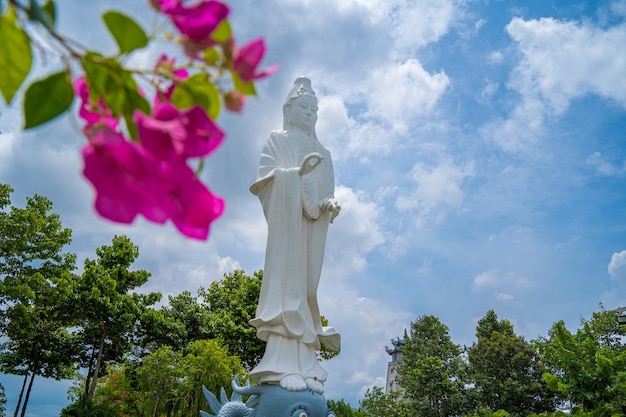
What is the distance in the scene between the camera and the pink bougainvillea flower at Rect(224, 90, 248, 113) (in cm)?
71

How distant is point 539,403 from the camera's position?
62.1 ft

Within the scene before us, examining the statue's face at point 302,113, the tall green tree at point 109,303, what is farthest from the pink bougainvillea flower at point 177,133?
the tall green tree at point 109,303

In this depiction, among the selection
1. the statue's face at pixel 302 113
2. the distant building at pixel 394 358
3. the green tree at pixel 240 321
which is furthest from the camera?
the distant building at pixel 394 358

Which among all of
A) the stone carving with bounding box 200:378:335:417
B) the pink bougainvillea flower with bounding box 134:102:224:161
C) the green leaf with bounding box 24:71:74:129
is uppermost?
the stone carving with bounding box 200:378:335:417

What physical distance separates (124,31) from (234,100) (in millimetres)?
149

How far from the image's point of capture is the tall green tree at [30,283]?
1220cm

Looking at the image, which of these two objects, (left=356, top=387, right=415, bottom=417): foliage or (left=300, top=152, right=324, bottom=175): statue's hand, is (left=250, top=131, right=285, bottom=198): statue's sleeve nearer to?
(left=300, top=152, right=324, bottom=175): statue's hand

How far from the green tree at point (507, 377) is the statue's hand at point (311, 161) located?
1424cm

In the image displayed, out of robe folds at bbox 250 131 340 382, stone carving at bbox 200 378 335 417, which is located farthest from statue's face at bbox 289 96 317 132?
stone carving at bbox 200 378 335 417

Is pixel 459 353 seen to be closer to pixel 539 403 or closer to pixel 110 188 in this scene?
pixel 539 403

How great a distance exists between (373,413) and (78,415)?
9354mm

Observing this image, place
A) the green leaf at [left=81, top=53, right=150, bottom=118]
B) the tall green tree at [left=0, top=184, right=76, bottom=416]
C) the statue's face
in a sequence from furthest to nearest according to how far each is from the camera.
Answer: the tall green tree at [left=0, top=184, right=76, bottom=416] → the statue's face → the green leaf at [left=81, top=53, right=150, bottom=118]

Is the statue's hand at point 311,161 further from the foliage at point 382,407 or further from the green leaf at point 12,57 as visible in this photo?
the foliage at point 382,407

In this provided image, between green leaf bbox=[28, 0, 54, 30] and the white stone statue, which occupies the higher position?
the white stone statue
